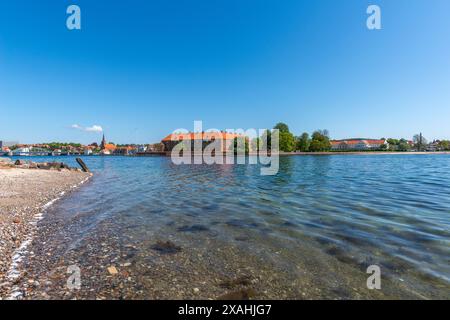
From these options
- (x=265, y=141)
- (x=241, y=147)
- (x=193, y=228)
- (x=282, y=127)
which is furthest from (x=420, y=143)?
(x=193, y=228)

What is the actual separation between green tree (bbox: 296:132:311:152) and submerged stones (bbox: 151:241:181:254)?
479 ft

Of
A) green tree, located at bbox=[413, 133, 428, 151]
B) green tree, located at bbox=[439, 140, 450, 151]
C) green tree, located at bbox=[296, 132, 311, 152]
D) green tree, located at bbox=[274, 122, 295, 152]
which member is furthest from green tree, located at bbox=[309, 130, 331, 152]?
green tree, located at bbox=[439, 140, 450, 151]

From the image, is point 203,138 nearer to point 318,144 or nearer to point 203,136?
point 203,136

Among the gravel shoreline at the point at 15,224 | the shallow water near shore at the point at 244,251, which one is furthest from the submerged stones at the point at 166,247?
the gravel shoreline at the point at 15,224

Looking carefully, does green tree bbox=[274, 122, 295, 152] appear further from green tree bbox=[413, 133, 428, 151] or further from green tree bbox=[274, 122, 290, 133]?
green tree bbox=[413, 133, 428, 151]

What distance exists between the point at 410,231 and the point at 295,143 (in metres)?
142

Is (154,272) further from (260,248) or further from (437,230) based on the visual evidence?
(437,230)

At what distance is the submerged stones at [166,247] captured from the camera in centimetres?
686

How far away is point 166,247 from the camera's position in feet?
23.5

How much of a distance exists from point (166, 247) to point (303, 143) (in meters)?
147

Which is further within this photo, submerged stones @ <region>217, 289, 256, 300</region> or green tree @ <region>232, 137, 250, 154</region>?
green tree @ <region>232, 137, 250, 154</region>

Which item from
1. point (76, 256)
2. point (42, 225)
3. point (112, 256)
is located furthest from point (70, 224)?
point (112, 256)

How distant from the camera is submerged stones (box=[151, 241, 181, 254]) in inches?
270

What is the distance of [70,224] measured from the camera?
372 inches
